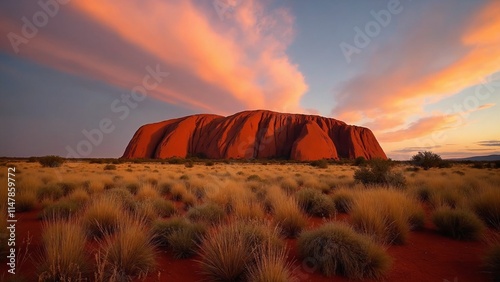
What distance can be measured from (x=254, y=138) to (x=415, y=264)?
7065 cm

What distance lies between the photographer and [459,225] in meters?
5.56

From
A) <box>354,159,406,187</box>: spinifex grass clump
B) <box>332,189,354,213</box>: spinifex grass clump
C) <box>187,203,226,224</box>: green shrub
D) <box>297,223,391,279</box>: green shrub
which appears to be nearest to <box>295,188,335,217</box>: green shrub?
<box>332,189,354,213</box>: spinifex grass clump

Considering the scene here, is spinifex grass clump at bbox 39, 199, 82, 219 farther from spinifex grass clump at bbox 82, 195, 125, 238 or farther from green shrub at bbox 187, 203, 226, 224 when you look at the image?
green shrub at bbox 187, 203, 226, 224

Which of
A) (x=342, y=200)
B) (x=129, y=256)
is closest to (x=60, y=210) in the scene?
(x=129, y=256)

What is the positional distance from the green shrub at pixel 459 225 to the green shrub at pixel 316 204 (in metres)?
2.68

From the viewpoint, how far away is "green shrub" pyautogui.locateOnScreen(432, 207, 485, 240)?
5.40 meters

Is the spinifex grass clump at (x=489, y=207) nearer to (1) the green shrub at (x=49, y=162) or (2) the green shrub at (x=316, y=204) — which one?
(2) the green shrub at (x=316, y=204)

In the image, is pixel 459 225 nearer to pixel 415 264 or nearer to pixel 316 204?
pixel 415 264

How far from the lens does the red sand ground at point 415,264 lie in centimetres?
365

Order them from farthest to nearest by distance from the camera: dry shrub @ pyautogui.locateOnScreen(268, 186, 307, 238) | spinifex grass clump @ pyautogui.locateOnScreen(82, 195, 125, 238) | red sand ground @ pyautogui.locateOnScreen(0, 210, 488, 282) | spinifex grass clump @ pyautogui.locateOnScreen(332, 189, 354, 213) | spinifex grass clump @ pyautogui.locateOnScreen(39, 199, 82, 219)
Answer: spinifex grass clump @ pyautogui.locateOnScreen(332, 189, 354, 213) < spinifex grass clump @ pyautogui.locateOnScreen(39, 199, 82, 219) < dry shrub @ pyautogui.locateOnScreen(268, 186, 307, 238) < spinifex grass clump @ pyautogui.locateOnScreen(82, 195, 125, 238) < red sand ground @ pyautogui.locateOnScreen(0, 210, 488, 282)

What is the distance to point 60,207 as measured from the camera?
671 centimetres

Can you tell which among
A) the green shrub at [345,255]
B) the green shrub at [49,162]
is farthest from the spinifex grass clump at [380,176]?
the green shrub at [49,162]

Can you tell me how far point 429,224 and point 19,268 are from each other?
8.61 meters

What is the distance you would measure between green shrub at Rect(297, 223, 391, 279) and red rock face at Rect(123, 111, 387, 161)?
61.4 m
